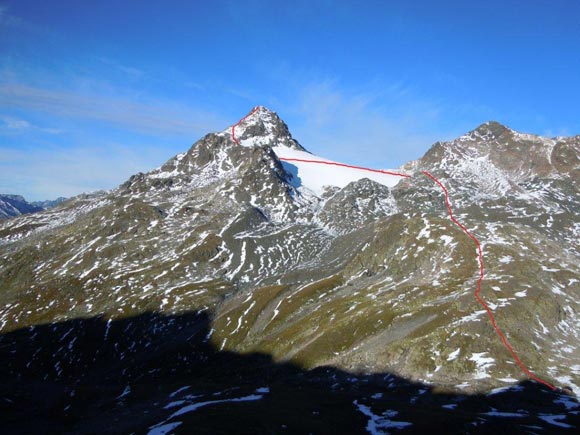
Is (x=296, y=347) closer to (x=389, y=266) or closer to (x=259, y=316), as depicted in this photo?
(x=259, y=316)

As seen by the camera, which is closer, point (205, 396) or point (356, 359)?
point (205, 396)

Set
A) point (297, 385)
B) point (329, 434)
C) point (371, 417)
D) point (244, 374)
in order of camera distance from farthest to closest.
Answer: point (244, 374)
point (297, 385)
point (371, 417)
point (329, 434)

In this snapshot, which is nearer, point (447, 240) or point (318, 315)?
point (318, 315)

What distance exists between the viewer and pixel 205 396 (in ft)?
353

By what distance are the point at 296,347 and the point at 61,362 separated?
113 m

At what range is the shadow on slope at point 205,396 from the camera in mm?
71375

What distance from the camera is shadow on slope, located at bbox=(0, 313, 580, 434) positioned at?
71.4 m

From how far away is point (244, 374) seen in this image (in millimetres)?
133375

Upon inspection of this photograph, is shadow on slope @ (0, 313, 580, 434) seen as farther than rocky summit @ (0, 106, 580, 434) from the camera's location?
No

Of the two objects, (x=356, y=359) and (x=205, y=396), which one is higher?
(x=356, y=359)

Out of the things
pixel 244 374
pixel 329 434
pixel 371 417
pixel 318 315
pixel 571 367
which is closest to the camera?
pixel 329 434

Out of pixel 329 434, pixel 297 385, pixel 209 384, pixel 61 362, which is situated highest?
pixel 329 434

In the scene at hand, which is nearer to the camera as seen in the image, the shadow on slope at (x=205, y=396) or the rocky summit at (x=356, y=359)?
the shadow on slope at (x=205, y=396)

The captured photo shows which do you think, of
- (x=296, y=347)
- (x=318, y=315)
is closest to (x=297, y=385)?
(x=296, y=347)
